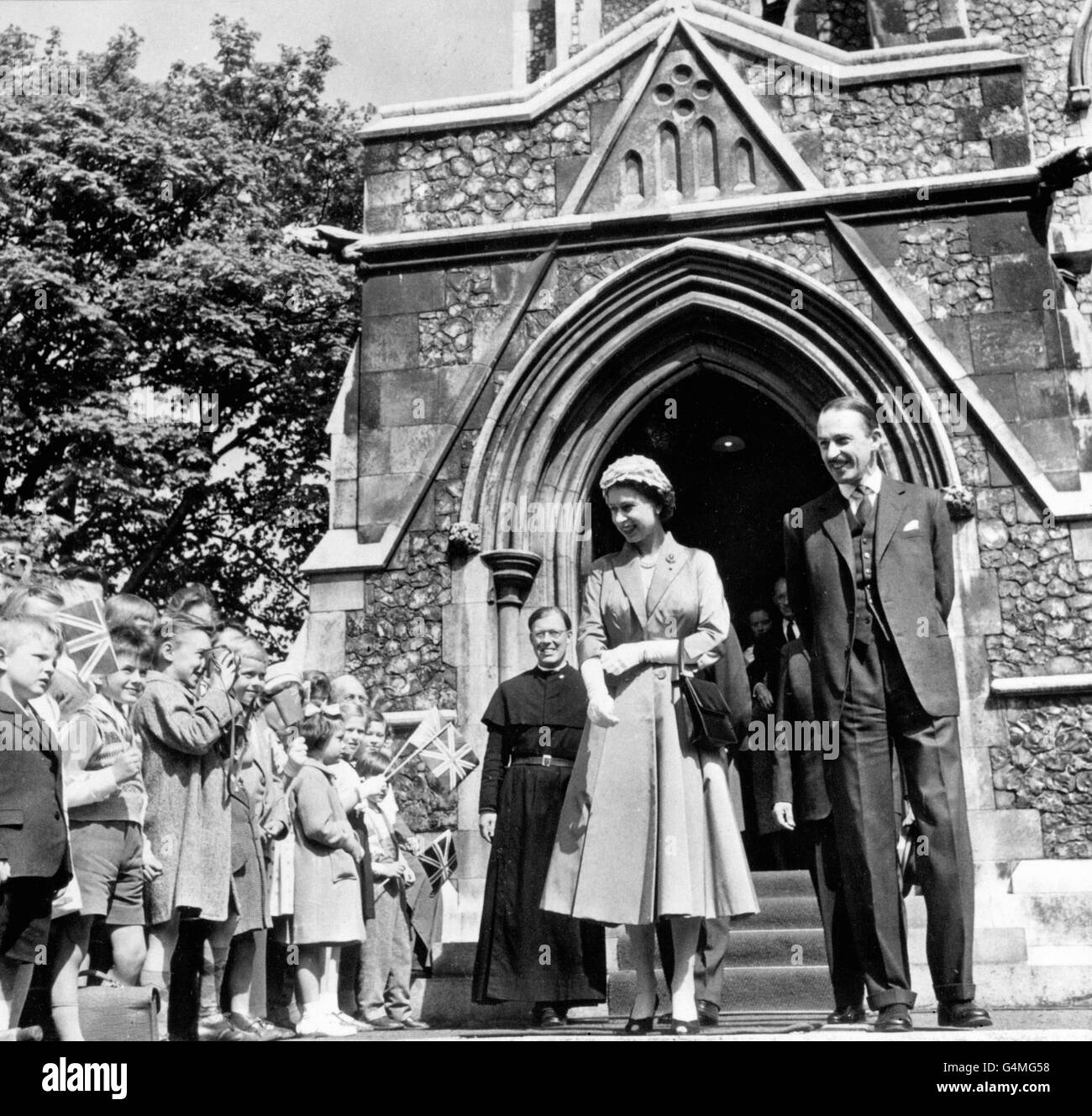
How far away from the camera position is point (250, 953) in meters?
6.96

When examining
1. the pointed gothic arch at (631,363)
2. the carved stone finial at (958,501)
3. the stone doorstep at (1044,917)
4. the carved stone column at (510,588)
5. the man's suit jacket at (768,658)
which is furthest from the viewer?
the man's suit jacket at (768,658)

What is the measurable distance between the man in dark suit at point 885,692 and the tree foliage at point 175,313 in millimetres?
9934

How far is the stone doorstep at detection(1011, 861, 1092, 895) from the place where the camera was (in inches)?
386

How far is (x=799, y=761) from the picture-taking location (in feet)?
19.8

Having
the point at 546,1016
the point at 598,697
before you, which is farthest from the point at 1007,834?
the point at 598,697

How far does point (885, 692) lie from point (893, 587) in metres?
0.36

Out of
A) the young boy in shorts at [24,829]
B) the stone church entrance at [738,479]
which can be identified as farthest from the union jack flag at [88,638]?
the stone church entrance at [738,479]

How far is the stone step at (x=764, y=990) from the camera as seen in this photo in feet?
26.2

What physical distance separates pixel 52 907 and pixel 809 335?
7428 mm

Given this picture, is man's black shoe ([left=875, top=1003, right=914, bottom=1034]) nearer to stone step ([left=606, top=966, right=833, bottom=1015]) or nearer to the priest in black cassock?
the priest in black cassock

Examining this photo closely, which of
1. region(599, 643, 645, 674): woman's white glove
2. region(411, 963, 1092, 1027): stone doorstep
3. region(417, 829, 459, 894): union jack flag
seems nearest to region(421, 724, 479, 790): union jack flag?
region(417, 829, 459, 894): union jack flag

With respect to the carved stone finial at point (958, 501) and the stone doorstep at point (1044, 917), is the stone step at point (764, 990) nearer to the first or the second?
the stone doorstep at point (1044, 917)
